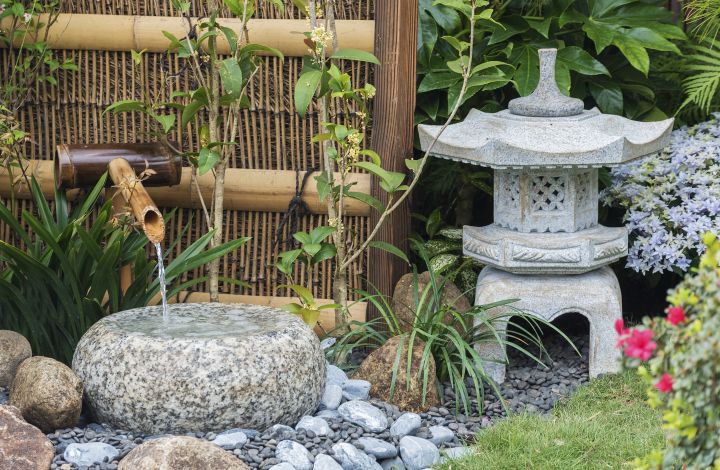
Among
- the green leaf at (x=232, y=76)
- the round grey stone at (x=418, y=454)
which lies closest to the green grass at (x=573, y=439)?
the round grey stone at (x=418, y=454)

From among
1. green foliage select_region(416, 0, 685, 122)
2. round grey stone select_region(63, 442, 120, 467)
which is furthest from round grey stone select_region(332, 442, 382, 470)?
green foliage select_region(416, 0, 685, 122)

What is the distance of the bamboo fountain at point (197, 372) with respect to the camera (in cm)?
340

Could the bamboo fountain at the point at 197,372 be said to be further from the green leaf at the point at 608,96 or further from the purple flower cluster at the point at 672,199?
the green leaf at the point at 608,96

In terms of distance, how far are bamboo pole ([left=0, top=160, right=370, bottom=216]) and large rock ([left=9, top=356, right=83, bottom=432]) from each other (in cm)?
146

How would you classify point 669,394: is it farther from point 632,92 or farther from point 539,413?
point 632,92

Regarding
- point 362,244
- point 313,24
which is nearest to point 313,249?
point 362,244

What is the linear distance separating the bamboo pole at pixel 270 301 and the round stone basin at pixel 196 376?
1098mm

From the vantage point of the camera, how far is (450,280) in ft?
15.6

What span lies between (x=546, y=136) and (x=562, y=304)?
0.71 metres

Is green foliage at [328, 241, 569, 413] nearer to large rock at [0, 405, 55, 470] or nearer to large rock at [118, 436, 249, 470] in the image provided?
large rock at [118, 436, 249, 470]

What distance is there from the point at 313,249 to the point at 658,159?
1.74 metres

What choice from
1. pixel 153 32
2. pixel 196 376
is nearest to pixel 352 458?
pixel 196 376

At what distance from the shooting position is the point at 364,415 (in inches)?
145

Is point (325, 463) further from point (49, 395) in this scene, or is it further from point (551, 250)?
point (551, 250)
